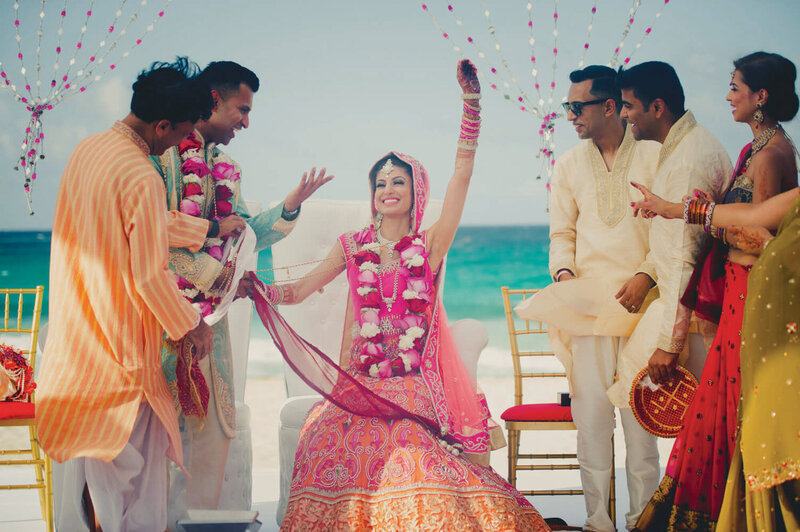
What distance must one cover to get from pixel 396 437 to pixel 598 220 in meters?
1.53

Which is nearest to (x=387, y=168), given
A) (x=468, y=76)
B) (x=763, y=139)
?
(x=468, y=76)

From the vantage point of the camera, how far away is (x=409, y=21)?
11664 millimetres

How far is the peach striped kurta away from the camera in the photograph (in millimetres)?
2465

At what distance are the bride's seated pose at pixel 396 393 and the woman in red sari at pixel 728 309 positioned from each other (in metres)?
0.62

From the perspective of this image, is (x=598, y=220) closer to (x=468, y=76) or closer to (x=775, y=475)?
(x=468, y=76)

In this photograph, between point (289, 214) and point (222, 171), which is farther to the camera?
point (289, 214)

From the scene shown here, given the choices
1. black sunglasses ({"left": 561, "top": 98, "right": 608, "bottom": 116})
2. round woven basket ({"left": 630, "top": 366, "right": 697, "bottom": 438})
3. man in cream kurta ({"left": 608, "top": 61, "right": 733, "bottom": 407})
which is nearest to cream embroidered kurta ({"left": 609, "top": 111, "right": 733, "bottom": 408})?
man in cream kurta ({"left": 608, "top": 61, "right": 733, "bottom": 407})

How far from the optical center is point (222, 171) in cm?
340

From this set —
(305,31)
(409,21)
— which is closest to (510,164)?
(409,21)

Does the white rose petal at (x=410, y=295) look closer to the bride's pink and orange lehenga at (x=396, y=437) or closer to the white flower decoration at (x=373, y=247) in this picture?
the bride's pink and orange lehenga at (x=396, y=437)

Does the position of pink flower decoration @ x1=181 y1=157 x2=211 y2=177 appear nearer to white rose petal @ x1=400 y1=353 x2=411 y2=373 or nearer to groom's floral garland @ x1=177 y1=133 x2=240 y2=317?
groom's floral garland @ x1=177 y1=133 x2=240 y2=317

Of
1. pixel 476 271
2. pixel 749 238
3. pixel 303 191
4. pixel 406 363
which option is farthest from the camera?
pixel 476 271

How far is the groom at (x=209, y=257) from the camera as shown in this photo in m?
3.19

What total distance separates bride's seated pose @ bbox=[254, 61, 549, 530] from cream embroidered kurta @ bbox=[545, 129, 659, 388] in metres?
0.62
